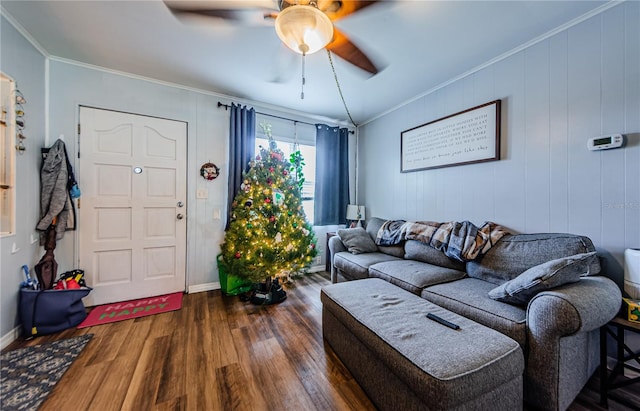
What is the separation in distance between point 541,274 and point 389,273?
3.89 ft

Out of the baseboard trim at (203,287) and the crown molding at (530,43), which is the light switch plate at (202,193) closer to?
the baseboard trim at (203,287)

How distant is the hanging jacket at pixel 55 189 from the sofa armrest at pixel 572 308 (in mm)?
3903

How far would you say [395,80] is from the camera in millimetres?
2805

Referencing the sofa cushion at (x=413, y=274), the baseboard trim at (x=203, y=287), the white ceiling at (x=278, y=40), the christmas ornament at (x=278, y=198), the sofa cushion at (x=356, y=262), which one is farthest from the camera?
the baseboard trim at (x=203, y=287)

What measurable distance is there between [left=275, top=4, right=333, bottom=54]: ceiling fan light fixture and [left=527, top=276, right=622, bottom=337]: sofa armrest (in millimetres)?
2012

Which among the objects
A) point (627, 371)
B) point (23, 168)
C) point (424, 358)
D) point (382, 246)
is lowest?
point (627, 371)

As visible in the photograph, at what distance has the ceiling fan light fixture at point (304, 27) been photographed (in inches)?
53.9

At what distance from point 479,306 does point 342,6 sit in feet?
7.31

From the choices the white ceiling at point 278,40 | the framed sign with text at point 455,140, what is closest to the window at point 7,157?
the white ceiling at point 278,40

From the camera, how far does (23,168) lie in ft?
6.77

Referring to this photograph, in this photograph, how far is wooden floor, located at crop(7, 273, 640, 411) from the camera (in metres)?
1.40

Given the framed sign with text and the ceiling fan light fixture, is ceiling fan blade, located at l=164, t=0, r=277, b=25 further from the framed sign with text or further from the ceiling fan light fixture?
the framed sign with text

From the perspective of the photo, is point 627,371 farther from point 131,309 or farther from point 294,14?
point 131,309

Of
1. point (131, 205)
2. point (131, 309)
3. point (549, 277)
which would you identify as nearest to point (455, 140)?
point (549, 277)
